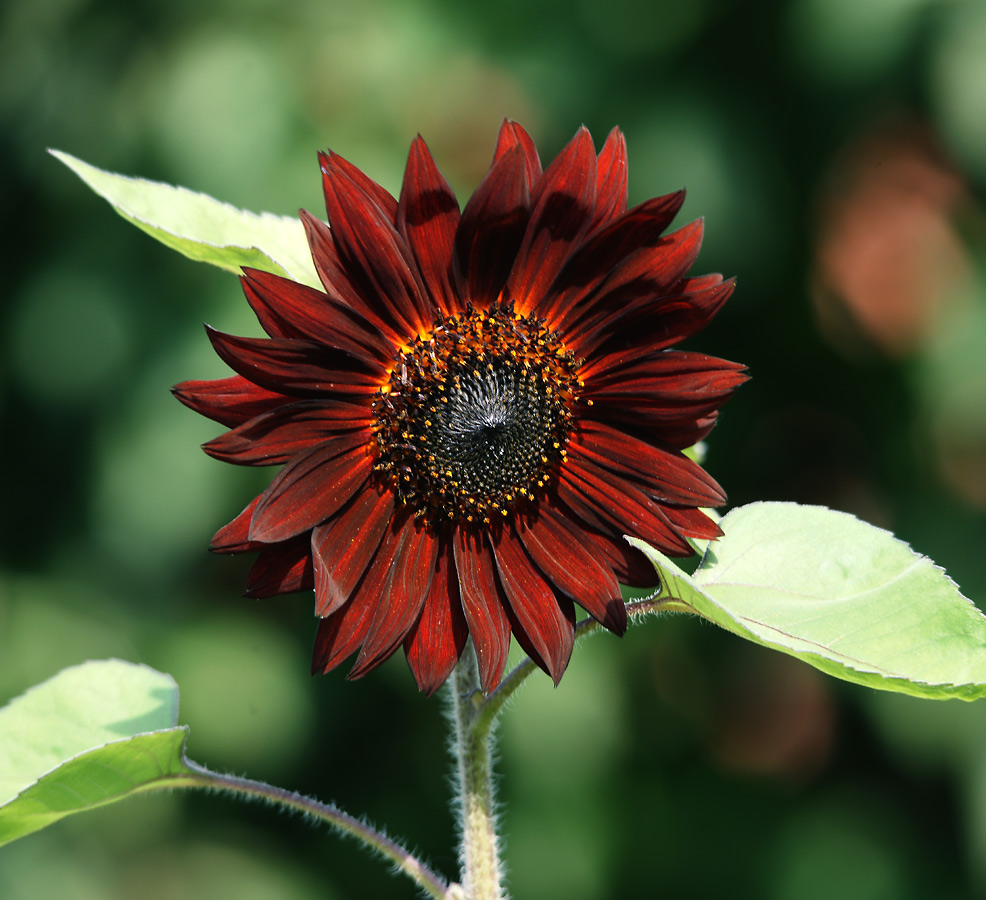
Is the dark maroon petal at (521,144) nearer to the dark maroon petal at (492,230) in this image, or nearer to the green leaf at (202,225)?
the dark maroon petal at (492,230)

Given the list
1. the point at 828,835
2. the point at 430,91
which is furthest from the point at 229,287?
the point at 828,835

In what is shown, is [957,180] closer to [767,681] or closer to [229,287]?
[767,681]

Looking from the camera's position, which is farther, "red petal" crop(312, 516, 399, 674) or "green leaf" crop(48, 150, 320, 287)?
"green leaf" crop(48, 150, 320, 287)

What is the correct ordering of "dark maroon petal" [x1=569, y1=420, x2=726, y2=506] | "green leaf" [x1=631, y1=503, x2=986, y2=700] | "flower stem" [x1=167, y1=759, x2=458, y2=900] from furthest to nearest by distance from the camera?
"flower stem" [x1=167, y1=759, x2=458, y2=900]
"dark maroon petal" [x1=569, y1=420, x2=726, y2=506]
"green leaf" [x1=631, y1=503, x2=986, y2=700]

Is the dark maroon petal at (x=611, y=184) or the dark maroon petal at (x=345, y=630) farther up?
the dark maroon petal at (x=611, y=184)

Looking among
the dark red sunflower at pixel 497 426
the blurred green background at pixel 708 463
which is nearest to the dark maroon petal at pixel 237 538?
the dark red sunflower at pixel 497 426

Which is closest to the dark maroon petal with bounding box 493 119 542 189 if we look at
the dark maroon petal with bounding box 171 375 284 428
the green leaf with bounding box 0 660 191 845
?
the dark maroon petal with bounding box 171 375 284 428

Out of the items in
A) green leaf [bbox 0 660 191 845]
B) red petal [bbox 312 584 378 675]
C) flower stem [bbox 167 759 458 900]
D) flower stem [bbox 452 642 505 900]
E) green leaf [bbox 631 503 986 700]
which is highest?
green leaf [bbox 631 503 986 700]

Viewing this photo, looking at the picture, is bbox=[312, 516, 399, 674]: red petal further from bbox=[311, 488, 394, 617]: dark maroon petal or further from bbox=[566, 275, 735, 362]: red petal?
bbox=[566, 275, 735, 362]: red petal
